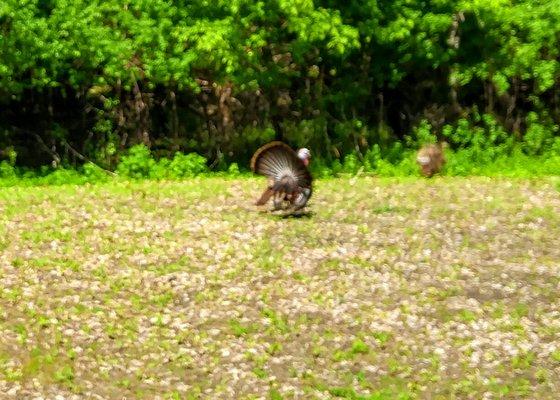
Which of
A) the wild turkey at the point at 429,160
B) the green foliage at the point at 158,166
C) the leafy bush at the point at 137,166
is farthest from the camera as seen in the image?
the leafy bush at the point at 137,166

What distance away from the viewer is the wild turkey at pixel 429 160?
24.9 metres

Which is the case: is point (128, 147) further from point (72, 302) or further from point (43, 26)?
point (72, 302)

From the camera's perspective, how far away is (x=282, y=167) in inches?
723

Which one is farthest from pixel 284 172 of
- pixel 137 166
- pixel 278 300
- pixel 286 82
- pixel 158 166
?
pixel 286 82

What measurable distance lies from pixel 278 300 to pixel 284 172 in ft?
15.3

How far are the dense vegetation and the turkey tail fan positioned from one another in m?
7.72

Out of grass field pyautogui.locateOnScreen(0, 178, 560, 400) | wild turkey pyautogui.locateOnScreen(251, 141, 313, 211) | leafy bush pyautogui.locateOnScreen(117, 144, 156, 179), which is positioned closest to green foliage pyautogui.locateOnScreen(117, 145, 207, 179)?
leafy bush pyautogui.locateOnScreen(117, 144, 156, 179)

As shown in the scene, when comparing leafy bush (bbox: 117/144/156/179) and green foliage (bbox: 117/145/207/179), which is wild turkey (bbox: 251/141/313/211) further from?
leafy bush (bbox: 117/144/156/179)

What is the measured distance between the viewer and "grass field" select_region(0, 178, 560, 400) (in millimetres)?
11641

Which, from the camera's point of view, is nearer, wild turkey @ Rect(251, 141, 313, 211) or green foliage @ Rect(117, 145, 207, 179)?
wild turkey @ Rect(251, 141, 313, 211)

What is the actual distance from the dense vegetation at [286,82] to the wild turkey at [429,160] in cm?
104

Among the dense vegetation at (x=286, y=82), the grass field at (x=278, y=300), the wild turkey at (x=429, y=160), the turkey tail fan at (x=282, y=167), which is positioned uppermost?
the dense vegetation at (x=286, y=82)

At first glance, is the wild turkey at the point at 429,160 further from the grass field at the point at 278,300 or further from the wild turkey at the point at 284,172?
the wild turkey at the point at 284,172

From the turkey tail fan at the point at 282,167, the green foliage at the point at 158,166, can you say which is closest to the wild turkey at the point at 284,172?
the turkey tail fan at the point at 282,167
